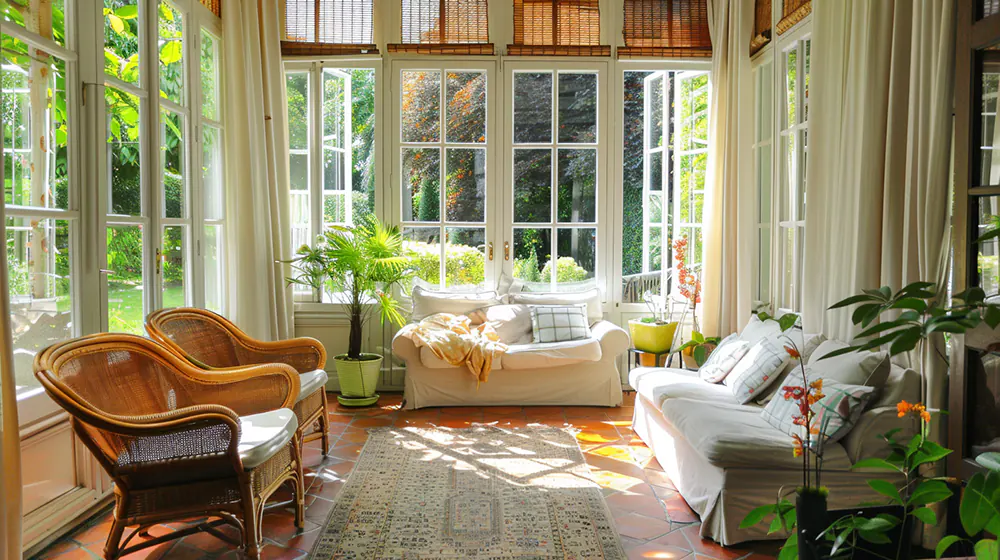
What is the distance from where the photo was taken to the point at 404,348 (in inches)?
203

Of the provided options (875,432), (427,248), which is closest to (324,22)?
(427,248)

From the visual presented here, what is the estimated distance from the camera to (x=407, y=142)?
5938mm

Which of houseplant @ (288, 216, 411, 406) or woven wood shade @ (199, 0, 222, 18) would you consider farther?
houseplant @ (288, 216, 411, 406)

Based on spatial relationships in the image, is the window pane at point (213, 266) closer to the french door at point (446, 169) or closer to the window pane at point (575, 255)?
the french door at point (446, 169)

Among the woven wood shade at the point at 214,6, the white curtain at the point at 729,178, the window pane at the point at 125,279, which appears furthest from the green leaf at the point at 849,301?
the woven wood shade at the point at 214,6

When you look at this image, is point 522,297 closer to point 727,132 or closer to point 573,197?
point 573,197

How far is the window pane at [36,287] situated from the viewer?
2877mm

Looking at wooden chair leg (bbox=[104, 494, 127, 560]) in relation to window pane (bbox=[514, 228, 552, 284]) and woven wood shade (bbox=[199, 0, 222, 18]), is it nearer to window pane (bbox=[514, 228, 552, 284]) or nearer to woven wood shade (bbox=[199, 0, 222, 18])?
woven wood shade (bbox=[199, 0, 222, 18])

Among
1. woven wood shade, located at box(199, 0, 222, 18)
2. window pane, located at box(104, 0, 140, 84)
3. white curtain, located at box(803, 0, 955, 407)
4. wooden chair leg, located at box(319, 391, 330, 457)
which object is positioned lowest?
wooden chair leg, located at box(319, 391, 330, 457)

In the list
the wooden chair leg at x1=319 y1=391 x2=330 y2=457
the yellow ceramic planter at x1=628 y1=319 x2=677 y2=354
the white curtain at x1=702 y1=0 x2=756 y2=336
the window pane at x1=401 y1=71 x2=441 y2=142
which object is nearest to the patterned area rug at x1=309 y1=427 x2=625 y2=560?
the wooden chair leg at x1=319 y1=391 x2=330 y2=457

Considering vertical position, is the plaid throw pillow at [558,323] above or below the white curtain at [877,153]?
below

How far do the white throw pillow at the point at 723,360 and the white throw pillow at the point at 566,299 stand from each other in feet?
4.76

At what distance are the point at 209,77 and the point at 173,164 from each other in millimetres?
888

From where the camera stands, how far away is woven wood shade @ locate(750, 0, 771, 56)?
495cm
